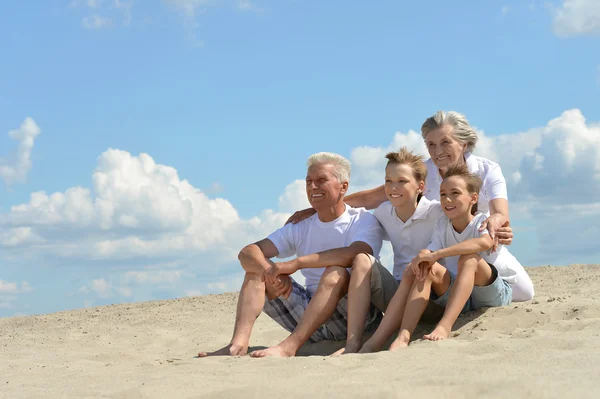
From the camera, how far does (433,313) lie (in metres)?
5.53

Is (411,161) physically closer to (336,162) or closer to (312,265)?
(336,162)

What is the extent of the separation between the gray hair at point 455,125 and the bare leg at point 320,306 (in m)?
1.40

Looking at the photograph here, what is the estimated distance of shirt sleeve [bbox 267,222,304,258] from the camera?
228 inches

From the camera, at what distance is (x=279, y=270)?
5.39 meters

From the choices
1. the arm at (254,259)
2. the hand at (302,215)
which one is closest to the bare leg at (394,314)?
the arm at (254,259)

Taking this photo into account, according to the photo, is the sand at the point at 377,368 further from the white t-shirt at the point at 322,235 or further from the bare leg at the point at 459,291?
the white t-shirt at the point at 322,235

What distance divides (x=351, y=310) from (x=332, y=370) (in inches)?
41.6

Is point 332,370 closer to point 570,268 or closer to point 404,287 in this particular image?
point 404,287

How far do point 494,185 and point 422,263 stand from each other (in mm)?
1175

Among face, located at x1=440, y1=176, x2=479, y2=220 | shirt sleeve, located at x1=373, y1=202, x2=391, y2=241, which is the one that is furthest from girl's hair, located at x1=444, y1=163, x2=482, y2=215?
shirt sleeve, located at x1=373, y1=202, x2=391, y2=241

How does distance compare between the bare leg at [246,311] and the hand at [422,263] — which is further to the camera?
the bare leg at [246,311]

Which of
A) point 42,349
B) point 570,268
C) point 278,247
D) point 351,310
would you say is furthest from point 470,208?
point 570,268

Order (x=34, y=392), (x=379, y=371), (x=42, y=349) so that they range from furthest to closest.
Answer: (x=42, y=349)
(x=34, y=392)
(x=379, y=371)

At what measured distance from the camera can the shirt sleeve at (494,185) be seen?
5637mm
